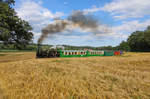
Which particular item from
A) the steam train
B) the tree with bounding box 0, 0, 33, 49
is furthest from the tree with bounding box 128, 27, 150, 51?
the tree with bounding box 0, 0, 33, 49

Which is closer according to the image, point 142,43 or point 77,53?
point 77,53

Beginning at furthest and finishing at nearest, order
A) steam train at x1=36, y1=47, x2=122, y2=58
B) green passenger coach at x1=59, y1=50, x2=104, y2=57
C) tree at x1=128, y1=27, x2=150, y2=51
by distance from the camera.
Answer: tree at x1=128, y1=27, x2=150, y2=51
green passenger coach at x1=59, y1=50, x2=104, y2=57
steam train at x1=36, y1=47, x2=122, y2=58

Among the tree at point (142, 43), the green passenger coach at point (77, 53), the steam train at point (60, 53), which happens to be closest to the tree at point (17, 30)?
the steam train at point (60, 53)

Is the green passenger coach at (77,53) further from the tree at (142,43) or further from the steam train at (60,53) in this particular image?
the tree at (142,43)

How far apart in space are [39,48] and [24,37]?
5842mm

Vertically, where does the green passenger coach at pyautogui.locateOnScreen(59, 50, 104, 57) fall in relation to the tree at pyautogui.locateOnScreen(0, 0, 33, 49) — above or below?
below

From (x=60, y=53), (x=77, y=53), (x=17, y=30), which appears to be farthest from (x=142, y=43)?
(x=17, y=30)

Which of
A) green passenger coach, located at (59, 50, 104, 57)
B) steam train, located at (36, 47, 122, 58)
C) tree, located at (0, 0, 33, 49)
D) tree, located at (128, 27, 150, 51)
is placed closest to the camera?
tree, located at (0, 0, 33, 49)

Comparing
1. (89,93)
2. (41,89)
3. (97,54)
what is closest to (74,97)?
(89,93)

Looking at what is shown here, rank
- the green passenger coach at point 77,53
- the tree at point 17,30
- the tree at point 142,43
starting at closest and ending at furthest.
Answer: the tree at point 17,30
the green passenger coach at point 77,53
the tree at point 142,43

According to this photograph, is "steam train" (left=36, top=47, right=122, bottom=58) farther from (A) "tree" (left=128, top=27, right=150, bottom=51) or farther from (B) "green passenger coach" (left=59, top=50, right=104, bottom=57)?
(A) "tree" (left=128, top=27, right=150, bottom=51)

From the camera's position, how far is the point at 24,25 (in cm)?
2133

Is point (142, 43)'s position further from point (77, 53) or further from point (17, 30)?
point (17, 30)

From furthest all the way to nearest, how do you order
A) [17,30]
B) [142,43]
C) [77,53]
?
1. [142,43]
2. [77,53]
3. [17,30]
